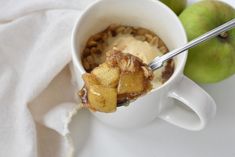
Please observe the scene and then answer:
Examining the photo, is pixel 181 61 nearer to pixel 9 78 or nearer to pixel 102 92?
pixel 102 92

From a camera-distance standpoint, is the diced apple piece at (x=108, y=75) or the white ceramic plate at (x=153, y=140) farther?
the white ceramic plate at (x=153, y=140)

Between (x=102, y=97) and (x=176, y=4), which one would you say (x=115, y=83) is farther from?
(x=176, y=4)

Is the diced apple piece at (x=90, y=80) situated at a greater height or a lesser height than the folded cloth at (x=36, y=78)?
greater

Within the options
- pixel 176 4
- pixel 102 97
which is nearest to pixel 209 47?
pixel 176 4

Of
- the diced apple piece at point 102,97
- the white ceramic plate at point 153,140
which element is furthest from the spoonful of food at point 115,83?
the white ceramic plate at point 153,140

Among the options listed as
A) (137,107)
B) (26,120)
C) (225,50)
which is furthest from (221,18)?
(26,120)

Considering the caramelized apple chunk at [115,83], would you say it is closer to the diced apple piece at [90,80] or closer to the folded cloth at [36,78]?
the diced apple piece at [90,80]

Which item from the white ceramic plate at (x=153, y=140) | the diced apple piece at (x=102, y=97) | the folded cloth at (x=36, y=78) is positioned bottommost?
the white ceramic plate at (x=153, y=140)
